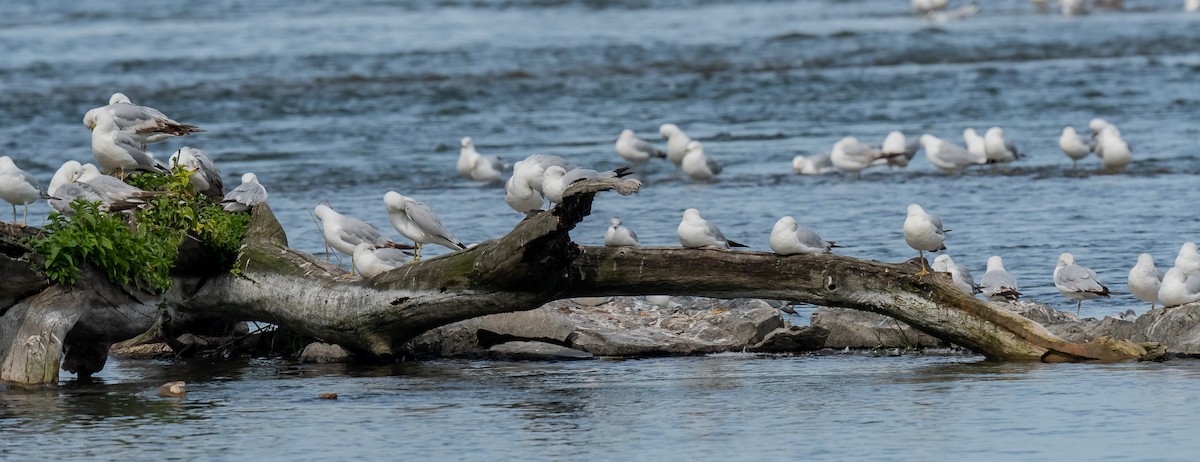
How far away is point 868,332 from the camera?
1080 cm

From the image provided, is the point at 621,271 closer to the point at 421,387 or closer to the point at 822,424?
the point at 421,387

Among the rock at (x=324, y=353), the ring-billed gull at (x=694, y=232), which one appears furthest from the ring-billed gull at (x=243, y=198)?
the ring-billed gull at (x=694, y=232)

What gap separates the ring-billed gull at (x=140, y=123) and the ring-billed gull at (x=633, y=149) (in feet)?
36.0

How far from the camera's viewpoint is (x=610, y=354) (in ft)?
35.7

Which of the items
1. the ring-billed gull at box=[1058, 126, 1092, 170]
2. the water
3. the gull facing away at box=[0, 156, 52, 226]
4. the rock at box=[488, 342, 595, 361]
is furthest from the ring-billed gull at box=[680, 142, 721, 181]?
the gull facing away at box=[0, 156, 52, 226]

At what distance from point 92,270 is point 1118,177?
1279 centimetres

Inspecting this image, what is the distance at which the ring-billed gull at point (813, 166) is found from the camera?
67.3 feet

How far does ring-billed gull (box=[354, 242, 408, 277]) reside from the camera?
10984 millimetres

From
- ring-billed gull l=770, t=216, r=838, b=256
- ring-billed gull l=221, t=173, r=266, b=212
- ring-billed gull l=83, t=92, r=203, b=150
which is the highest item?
ring-billed gull l=83, t=92, r=203, b=150

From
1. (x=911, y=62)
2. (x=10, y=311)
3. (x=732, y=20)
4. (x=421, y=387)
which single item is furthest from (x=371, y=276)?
(x=732, y=20)

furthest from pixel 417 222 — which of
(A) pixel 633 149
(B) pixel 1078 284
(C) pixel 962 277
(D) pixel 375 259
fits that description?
(A) pixel 633 149

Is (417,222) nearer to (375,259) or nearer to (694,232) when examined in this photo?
(375,259)

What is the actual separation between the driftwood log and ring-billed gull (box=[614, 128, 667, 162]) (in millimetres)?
12037

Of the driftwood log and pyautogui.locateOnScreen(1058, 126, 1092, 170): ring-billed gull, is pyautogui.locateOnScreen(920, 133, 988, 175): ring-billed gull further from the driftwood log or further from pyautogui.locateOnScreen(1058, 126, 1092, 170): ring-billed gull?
the driftwood log
